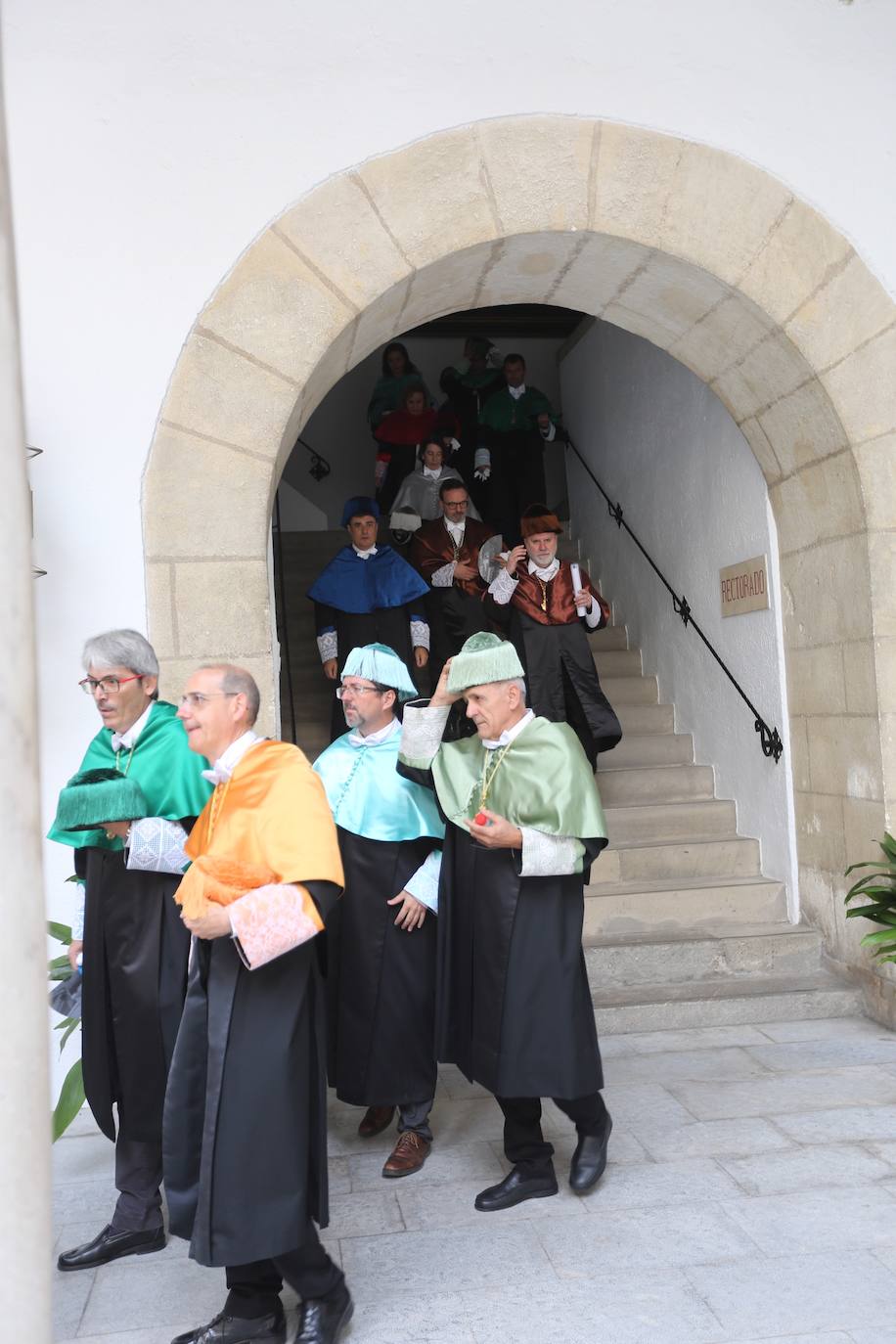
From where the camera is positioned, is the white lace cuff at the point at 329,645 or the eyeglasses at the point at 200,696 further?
the white lace cuff at the point at 329,645

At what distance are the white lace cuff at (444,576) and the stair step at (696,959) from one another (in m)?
2.36

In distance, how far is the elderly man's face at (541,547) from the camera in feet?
19.3

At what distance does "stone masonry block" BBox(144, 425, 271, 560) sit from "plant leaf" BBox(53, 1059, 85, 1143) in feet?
5.84

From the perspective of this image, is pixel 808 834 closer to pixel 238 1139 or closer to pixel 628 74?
pixel 628 74

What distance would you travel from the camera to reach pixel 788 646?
18.3ft

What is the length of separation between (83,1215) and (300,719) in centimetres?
378

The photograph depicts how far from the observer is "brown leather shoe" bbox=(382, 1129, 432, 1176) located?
3.57 m

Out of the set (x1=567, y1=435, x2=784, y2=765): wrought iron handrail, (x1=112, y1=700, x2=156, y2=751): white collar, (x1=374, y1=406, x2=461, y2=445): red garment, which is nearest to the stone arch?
(x1=567, y1=435, x2=784, y2=765): wrought iron handrail

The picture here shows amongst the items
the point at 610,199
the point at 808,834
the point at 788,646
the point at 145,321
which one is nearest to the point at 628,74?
the point at 610,199

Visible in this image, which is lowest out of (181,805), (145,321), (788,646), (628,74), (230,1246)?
(230,1246)

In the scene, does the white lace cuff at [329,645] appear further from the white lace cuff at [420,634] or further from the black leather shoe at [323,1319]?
the black leather shoe at [323,1319]

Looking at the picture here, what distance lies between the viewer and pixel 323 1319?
8.48 ft

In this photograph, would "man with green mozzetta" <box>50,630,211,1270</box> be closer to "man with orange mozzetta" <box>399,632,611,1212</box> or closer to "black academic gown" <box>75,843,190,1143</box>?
"black academic gown" <box>75,843,190,1143</box>

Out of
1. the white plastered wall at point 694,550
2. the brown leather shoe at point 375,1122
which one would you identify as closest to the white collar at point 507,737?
the brown leather shoe at point 375,1122
